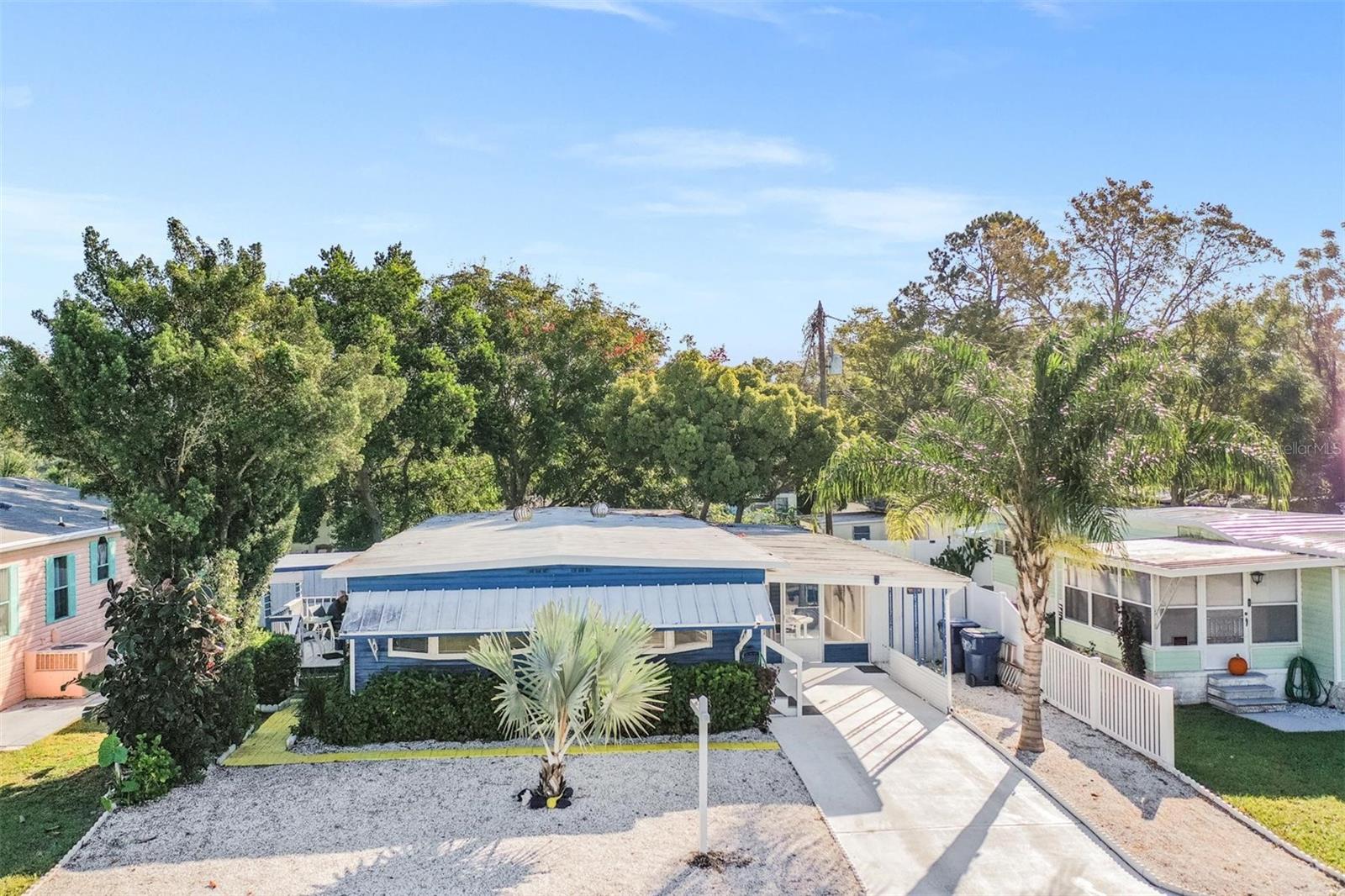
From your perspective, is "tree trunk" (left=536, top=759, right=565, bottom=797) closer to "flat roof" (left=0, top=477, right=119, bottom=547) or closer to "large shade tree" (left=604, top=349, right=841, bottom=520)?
"flat roof" (left=0, top=477, right=119, bottom=547)

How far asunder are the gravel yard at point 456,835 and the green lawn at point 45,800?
0.39m

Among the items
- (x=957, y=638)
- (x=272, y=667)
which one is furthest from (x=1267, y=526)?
(x=272, y=667)

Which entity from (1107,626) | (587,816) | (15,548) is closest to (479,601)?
(587,816)

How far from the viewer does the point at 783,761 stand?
12.1 meters

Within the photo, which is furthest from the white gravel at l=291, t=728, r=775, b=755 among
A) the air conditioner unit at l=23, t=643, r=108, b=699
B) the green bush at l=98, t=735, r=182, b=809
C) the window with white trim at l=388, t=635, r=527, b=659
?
the air conditioner unit at l=23, t=643, r=108, b=699

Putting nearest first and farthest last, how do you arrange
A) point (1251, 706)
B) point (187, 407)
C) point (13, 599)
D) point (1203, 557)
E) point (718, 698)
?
point (187, 407) → point (718, 698) → point (1251, 706) → point (1203, 557) → point (13, 599)

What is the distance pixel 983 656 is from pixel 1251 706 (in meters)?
4.19

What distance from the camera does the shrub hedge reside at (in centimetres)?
1277

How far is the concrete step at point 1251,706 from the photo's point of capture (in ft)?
47.8

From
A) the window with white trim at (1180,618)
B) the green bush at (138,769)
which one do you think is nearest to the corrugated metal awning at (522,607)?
the green bush at (138,769)

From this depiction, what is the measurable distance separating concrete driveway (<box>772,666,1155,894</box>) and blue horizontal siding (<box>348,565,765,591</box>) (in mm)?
2646

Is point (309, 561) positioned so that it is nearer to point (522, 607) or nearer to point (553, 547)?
point (553, 547)

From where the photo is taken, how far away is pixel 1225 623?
15.3 m

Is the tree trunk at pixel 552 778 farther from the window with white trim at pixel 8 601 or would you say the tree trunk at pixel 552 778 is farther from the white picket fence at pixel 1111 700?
the window with white trim at pixel 8 601
